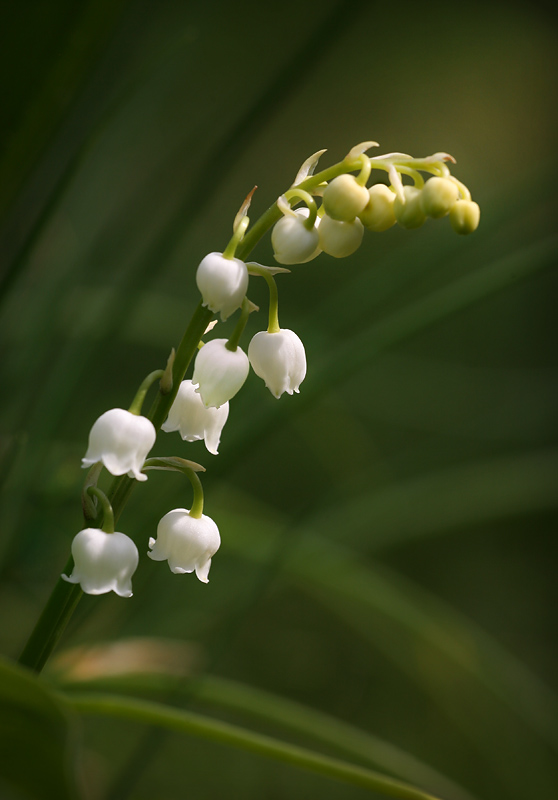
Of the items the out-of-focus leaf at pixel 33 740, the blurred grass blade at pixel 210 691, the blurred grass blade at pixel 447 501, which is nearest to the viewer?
the out-of-focus leaf at pixel 33 740

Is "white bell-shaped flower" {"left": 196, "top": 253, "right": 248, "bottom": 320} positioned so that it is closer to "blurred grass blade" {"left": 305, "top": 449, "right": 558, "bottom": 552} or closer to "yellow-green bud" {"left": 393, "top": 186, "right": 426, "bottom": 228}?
"yellow-green bud" {"left": 393, "top": 186, "right": 426, "bottom": 228}

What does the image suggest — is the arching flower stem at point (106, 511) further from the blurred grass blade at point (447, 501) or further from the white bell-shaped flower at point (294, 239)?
the blurred grass blade at point (447, 501)

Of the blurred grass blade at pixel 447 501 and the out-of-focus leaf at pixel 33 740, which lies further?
the blurred grass blade at pixel 447 501

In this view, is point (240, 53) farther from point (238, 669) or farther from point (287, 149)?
point (238, 669)

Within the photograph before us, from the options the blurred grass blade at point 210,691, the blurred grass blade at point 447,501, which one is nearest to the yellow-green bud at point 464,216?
the blurred grass blade at point 210,691

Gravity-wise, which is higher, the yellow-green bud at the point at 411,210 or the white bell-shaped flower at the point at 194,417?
the yellow-green bud at the point at 411,210

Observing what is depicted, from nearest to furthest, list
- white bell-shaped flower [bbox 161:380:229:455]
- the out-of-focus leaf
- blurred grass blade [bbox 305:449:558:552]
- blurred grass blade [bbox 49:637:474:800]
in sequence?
the out-of-focus leaf → white bell-shaped flower [bbox 161:380:229:455] → blurred grass blade [bbox 49:637:474:800] → blurred grass blade [bbox 305:449:558:552]

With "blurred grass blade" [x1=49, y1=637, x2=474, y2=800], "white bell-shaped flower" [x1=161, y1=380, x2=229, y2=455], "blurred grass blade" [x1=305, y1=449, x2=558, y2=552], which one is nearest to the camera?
"white bell-shaped flower" [x1=161, y1=380, x2=229, y2=455]

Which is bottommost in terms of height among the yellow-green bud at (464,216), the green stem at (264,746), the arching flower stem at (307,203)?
the green stem at (264,746)

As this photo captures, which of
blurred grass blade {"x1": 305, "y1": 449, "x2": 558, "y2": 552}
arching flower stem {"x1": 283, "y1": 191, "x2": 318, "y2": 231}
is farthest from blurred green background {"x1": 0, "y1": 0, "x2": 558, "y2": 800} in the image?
arching flower stem {"x1": 283, "y1": 191, "x2": 318, "y2": 231}
